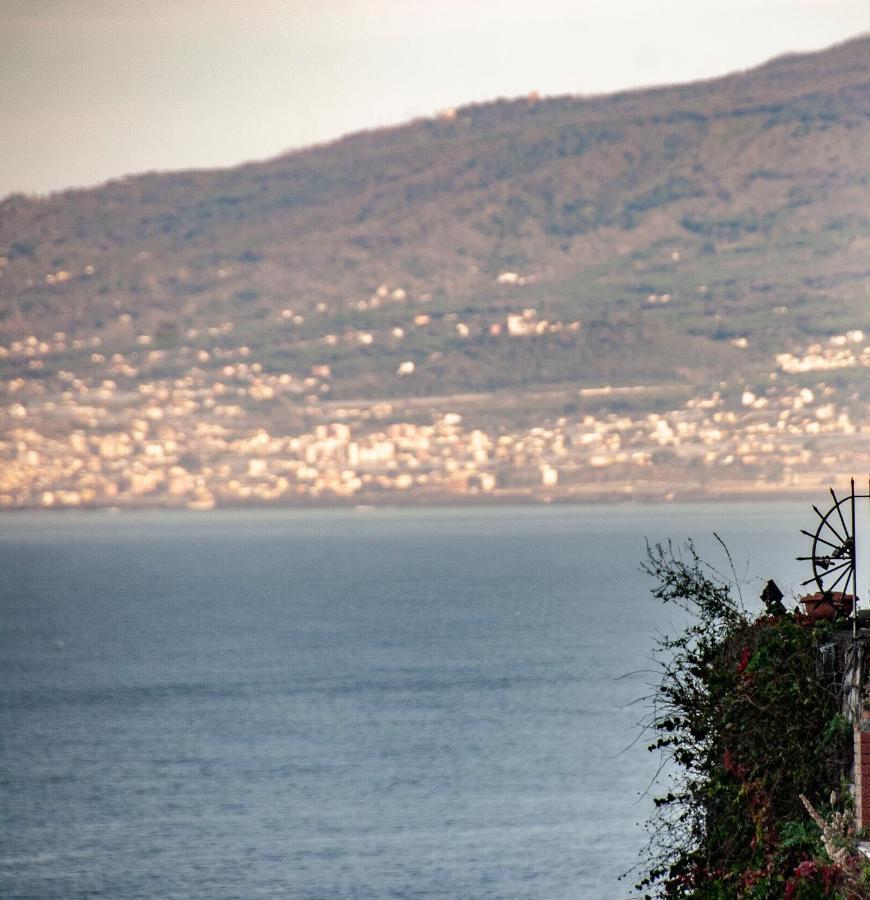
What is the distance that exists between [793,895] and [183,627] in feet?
408

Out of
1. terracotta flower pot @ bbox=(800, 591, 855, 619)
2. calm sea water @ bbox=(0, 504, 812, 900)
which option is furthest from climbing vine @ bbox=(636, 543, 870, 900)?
calm sea water @ bbox=(0, 504, 812, 900)

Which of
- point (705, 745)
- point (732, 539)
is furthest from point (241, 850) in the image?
point (732, 539)

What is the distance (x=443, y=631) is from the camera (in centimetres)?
12562

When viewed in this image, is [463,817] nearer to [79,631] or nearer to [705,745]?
[705,745]

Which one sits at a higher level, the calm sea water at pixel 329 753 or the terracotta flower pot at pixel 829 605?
the terracotta flower pot at pixel 829 605

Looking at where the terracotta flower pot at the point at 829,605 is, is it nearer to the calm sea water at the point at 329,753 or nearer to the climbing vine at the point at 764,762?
the climbing vine at the point at 764,762

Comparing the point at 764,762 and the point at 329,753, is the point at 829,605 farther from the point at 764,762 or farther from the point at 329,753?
the point at 329,753

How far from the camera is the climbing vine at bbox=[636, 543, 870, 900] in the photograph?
15266 mm

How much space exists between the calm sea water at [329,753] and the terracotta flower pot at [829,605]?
21.4 metres

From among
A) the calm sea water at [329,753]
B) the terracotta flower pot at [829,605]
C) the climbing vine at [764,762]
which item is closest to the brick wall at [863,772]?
the climbing vine at [764,762]

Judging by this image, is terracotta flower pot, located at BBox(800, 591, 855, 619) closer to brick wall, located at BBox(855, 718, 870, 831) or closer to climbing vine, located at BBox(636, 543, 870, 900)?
climbing vine, located at BBox(636, 543, 870, 900)

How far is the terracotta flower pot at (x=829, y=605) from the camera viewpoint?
1642 cm

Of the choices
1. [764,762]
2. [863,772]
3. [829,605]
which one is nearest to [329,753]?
[829,605]

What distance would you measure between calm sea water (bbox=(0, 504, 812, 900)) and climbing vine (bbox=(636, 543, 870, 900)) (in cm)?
2082
